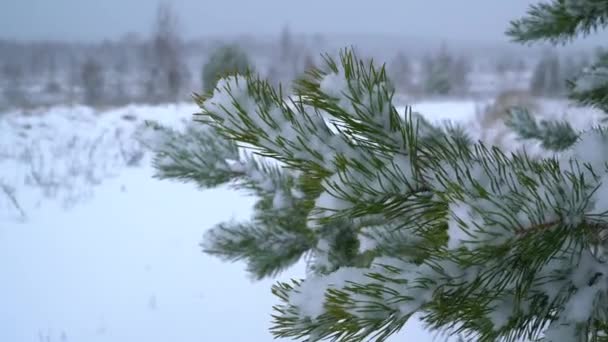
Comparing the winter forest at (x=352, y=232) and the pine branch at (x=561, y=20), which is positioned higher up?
the pine branch at (x=561, y=20)

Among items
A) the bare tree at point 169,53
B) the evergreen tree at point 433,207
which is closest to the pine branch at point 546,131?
the evergreen tree at point 433,207

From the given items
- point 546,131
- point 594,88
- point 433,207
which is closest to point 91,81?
point 546,131

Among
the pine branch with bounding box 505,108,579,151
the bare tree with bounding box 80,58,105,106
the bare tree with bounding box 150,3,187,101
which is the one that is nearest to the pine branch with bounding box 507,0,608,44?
the pine branch with bounding box 505,108,579,151

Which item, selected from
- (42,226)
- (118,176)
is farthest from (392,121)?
(118,176)

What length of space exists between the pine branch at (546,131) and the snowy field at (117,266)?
0.53ft

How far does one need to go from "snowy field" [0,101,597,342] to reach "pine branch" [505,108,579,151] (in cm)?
16

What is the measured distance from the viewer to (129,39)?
212 ft

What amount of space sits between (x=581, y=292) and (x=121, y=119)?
38.8 ft

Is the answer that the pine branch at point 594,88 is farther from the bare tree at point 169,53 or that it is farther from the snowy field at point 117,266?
the bare tree at point 169,53

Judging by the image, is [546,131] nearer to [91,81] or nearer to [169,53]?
[169,53]

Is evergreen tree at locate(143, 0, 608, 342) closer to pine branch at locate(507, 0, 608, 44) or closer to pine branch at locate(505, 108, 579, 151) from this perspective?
pine branch at locate(507, 0, 608, 44)

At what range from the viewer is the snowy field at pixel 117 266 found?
2436mm

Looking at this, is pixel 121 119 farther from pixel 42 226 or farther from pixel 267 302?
pixel 267 302

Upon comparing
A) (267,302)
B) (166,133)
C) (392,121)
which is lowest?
(267,302)
